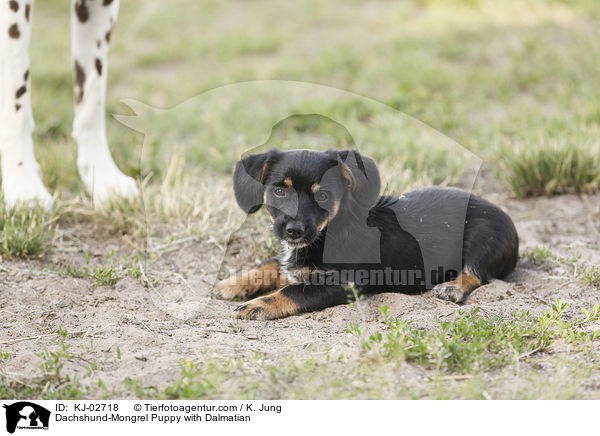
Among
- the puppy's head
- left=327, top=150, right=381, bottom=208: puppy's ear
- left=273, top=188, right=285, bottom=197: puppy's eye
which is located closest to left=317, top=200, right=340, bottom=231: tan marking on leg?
the puppy's head

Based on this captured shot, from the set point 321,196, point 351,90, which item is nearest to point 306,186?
point 321,196

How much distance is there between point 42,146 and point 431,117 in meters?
3.97

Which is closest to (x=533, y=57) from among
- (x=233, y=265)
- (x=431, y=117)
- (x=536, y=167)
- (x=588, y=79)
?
(x=588, y=79)

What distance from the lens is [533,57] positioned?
8.59 metres

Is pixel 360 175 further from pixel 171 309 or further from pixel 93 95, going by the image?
pixel 93 95

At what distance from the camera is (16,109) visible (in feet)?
15.1

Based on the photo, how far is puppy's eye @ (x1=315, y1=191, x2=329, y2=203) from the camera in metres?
3.79

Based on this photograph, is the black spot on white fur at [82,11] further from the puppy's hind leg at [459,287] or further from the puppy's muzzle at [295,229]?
the puppy's hind leg at [459,287]

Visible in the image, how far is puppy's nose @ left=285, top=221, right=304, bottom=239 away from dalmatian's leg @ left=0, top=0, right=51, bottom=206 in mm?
2055

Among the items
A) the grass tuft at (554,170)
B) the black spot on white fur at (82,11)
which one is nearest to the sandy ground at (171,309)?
the grass tuft at (554,170)

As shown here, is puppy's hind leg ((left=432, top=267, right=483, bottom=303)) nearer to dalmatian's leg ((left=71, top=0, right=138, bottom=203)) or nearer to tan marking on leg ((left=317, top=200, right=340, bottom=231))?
tan marking on leg ((left=317, top=200, right=340, bottom=231))

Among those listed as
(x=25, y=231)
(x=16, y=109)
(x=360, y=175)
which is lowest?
(x=25, y=231)
